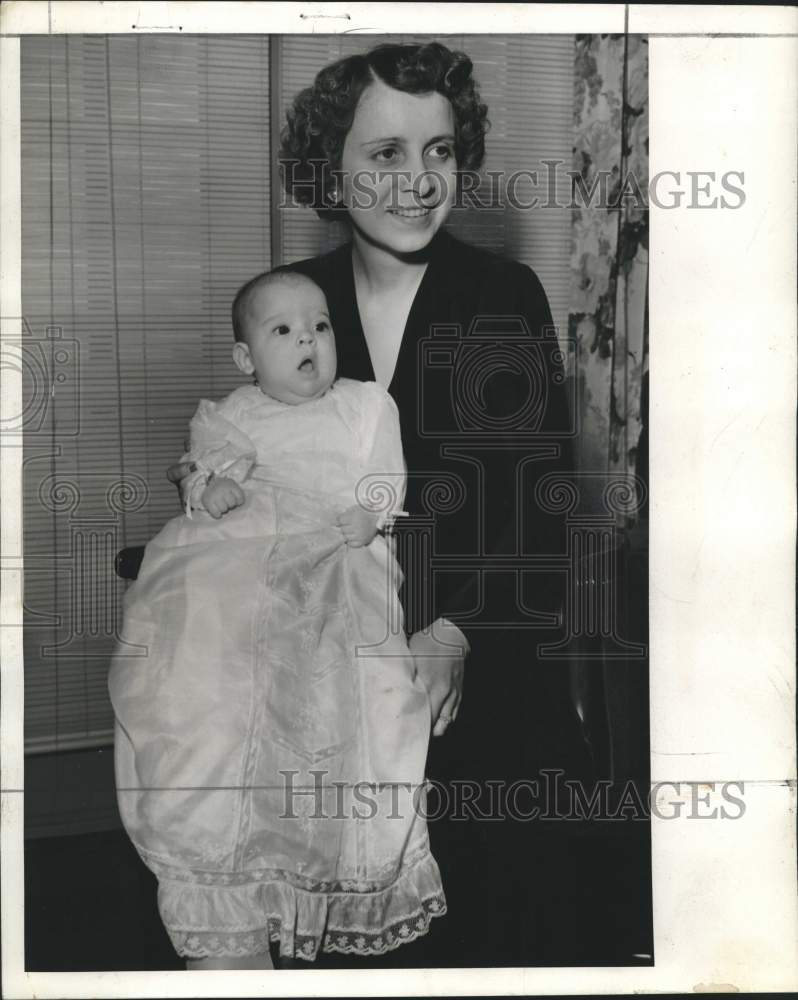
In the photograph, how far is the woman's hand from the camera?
1.52m

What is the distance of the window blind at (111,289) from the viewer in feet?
4.93

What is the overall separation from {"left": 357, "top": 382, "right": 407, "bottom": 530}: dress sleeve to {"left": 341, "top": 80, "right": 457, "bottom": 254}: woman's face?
0.24m

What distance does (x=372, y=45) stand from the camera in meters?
1.51

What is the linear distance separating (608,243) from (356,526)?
54 cm

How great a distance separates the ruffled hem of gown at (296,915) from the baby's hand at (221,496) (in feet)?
1.66

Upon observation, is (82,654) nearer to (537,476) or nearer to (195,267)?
(195,267)

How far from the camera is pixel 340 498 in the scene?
1496mm

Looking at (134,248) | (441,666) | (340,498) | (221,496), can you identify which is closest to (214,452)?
(221,496)

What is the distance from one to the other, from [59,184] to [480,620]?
0.85m

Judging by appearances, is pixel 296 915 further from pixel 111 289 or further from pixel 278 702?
pixel 111 289

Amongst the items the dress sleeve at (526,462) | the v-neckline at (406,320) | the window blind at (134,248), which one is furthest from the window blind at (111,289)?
the dress sleeve at (526,462)

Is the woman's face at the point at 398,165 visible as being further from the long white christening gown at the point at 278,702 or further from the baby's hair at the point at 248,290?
the long white christening gown at the point at 278,702

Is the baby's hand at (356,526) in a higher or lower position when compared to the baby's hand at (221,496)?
lower

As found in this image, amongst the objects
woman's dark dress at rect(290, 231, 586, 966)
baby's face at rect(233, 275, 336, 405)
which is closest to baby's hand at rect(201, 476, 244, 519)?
baby's face at rect(233, 275, 336, 405)
